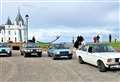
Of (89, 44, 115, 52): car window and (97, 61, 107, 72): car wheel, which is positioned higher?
(89, 44, 115, 52): car window

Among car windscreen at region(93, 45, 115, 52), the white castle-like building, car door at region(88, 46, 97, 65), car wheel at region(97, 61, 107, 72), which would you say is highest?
the white castle-like building

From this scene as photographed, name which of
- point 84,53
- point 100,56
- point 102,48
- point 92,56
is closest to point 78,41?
point 84,53

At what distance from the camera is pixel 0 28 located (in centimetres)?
15350

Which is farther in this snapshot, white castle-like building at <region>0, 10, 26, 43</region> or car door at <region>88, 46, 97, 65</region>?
white castle-like building at <region>0, 10, 26, 43</region>

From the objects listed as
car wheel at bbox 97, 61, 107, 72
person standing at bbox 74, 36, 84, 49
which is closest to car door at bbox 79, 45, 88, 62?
car wheel at bbox 97, 61, 107, 72

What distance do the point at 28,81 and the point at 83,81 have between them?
2.35 m

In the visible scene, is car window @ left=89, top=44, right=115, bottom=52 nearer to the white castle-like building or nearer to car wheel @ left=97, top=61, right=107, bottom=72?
car wheel @ left=97, top=61, right=107, bottom=72

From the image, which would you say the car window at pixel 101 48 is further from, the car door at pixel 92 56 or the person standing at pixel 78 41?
the person standing at pixel 78 41

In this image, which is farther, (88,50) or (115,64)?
(88,50)

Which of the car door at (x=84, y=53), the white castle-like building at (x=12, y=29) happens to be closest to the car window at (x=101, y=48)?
the car door at (x=84, y=53)

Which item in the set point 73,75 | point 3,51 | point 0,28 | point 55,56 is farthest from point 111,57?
point 0,28

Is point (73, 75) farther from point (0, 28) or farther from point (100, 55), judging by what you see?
point (0, 28)

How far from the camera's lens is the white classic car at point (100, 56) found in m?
18.9

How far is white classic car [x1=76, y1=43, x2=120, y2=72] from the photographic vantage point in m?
18.9
